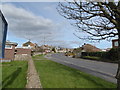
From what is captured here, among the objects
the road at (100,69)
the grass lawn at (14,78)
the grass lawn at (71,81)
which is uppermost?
the grass lawn at (71,81)

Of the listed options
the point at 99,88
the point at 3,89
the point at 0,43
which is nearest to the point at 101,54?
the point at 99,88

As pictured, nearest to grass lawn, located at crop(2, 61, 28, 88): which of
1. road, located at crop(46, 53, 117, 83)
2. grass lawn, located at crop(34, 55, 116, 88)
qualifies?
grass lawn, located at crop(34, 55, 116, 88)

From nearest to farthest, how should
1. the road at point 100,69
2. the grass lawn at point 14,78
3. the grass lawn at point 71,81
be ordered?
the grass lawn at point 71,81 → the grass lawn at point 14,78 → the road at point 100,69

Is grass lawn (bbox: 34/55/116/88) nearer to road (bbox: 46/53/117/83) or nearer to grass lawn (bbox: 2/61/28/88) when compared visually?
grass lawn (bbox: 2/61/28/88)

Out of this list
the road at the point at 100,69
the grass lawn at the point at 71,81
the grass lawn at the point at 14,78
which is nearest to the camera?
the grass lawn at the point at 71,81

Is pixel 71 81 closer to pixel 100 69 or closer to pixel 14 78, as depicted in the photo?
pixel 14 78

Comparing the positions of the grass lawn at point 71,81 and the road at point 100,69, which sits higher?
the grass lawn at point 71,81

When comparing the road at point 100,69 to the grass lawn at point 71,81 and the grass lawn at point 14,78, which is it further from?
the grass lawn at point 14,78

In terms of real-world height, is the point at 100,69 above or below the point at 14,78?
below

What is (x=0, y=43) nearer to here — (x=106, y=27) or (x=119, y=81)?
(x=106, y=27)

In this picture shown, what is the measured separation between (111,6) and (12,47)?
19.4 meters

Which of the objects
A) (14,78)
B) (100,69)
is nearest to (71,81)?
(14,78)

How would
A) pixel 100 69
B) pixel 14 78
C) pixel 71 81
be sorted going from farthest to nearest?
1. pixel 100 69
2. pixel 14 78
3. pixel 71 81

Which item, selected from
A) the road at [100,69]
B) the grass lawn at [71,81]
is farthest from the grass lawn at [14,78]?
the road at [100,69]
